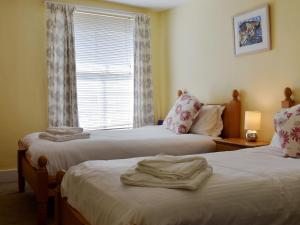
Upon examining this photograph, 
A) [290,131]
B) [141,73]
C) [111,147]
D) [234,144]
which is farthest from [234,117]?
[141,73]

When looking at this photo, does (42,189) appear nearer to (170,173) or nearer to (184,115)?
(170,173)

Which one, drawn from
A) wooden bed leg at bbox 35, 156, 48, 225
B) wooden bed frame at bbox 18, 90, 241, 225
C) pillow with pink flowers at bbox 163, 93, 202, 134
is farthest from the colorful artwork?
wooden bed leg at bbox 35, 156, 48, 225

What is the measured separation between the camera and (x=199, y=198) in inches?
61.4

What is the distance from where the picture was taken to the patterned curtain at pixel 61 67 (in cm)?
445

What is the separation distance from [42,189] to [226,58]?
8.48ft

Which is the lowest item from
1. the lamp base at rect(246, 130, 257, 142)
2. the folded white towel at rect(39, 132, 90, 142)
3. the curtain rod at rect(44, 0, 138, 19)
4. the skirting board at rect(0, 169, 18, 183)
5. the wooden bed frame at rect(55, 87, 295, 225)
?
the skirting board at rect(0, 169, 18, 183)

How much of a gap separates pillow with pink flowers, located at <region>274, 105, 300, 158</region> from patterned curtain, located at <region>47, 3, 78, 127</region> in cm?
279

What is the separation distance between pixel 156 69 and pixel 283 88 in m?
2.47

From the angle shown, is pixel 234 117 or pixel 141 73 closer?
pixel 234 117

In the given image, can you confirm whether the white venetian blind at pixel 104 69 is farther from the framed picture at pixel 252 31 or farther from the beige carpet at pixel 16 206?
the framed picture at pixel 252 31

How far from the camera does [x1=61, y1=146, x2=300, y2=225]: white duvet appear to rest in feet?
4.80

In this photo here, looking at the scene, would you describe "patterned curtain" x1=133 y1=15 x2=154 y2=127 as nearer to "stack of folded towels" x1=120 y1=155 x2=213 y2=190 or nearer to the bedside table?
the bedside table

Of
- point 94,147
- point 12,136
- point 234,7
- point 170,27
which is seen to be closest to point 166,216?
→ point 94,147

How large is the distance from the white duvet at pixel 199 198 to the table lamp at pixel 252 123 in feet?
4.52
